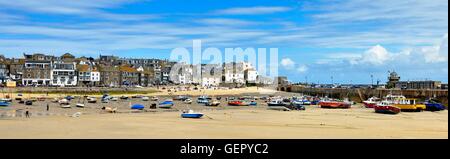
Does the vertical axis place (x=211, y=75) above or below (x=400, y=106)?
above

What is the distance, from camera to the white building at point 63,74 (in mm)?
125625

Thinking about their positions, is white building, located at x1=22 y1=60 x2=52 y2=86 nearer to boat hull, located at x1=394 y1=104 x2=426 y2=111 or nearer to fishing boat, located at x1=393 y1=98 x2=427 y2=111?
fishing boat, located at x1=393 y1=98 x2=427 y2=111

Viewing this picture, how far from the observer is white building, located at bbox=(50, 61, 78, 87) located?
412 feet

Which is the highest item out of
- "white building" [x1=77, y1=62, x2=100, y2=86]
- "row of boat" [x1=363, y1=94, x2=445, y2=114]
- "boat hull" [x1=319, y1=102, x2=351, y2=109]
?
"white building" [x1=77, y1=62, x2=100, y2=86]

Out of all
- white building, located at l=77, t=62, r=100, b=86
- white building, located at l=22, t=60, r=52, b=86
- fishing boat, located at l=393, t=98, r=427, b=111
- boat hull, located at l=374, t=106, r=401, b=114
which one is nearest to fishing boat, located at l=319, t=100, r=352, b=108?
fishing boat, located at l=393, t=98, r=427, b=111

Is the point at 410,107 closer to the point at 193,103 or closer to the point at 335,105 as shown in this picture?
the point at 335,105

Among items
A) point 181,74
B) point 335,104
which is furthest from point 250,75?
point 335,104

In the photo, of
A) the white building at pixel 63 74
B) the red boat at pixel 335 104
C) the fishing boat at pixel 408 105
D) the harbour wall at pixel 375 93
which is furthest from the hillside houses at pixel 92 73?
the fishing boat at pixel 408 105

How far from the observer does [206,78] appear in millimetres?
184125

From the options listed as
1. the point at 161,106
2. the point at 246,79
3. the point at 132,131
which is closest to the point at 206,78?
the point at 246,79

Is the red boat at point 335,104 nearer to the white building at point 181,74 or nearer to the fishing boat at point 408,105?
the fishing boat at point 408,105

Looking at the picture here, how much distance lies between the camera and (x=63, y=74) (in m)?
127
